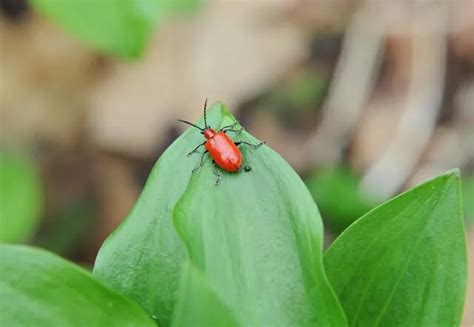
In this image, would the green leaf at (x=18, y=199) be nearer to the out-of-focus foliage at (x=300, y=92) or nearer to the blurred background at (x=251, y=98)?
the blurred background at (x=251, y=98)

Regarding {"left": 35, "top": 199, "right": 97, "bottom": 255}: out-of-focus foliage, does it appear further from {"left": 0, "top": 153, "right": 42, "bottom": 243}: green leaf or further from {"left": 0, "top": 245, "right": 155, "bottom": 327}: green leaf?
{"left": 0, "top": 245, "right": 155, "bottom": 327}: green leaf

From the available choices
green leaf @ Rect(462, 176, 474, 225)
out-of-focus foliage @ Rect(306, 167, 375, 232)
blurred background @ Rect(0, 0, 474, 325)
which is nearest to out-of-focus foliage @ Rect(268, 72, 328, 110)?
blurred background @ Rect(0, 0, 474, 325)

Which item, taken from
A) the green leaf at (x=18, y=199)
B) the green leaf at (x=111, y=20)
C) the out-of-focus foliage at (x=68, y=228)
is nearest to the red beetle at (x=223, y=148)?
the green leaf at (x=111, y=20)

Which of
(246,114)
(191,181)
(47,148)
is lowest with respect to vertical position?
(47,148)

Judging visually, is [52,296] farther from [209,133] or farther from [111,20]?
[111,20]

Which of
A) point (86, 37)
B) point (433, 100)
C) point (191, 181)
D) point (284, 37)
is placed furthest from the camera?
point (284, 37)

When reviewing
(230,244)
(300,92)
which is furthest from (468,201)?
(230,244)

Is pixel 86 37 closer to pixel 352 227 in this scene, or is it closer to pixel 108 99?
pixel 108 99

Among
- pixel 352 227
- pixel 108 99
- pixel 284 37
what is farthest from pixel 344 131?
pixel 352 227
